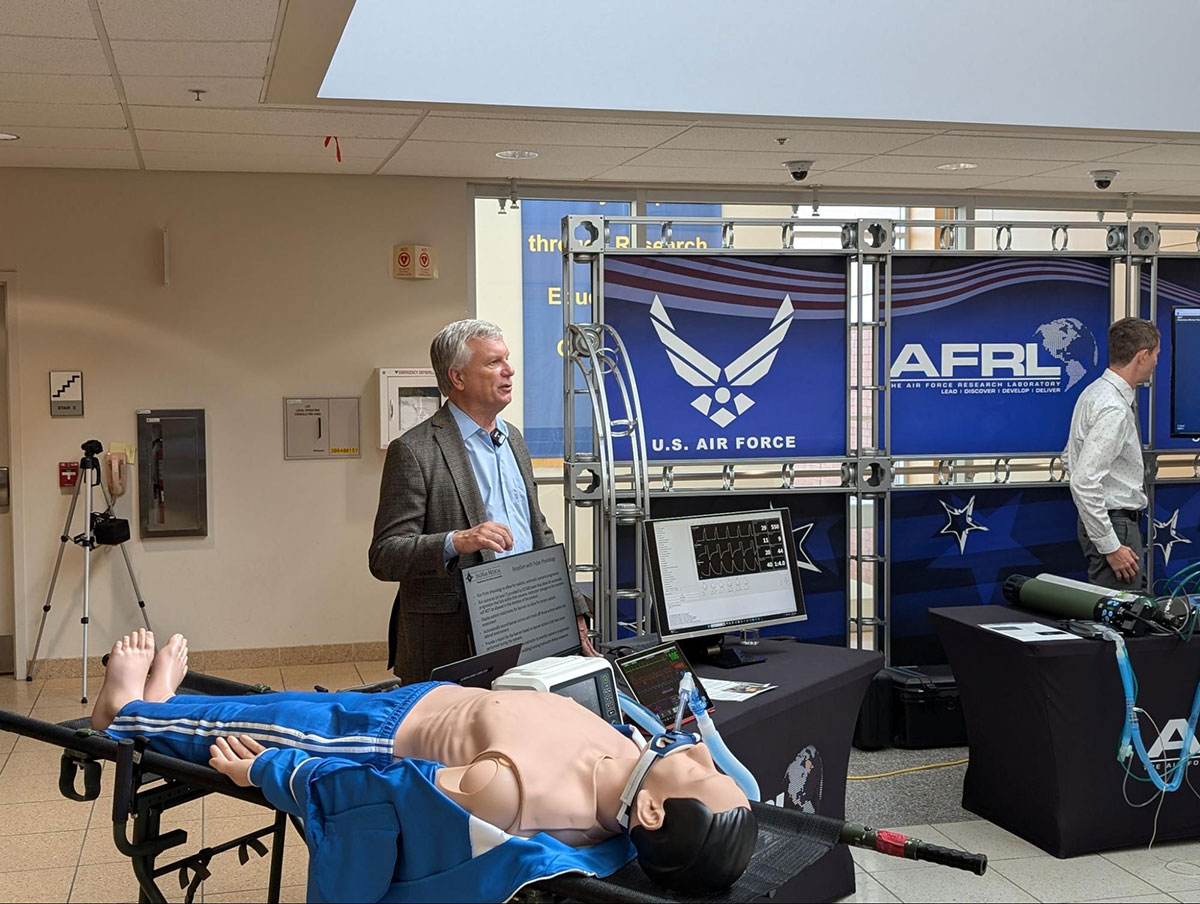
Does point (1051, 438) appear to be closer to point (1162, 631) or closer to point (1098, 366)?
point (1098, 366)

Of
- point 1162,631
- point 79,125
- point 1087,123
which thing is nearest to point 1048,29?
point 1087,123

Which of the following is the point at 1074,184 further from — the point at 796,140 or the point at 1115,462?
the point at 1115,462

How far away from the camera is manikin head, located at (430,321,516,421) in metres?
3.47

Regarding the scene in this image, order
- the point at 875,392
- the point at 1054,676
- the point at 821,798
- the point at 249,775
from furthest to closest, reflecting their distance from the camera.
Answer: the point at 875,392 → the point at 1054,676 → the point at 821,798 → the point at 249,775

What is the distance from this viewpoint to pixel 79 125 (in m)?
5.43

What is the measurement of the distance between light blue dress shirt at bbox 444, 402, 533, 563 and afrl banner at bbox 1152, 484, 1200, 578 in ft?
10.3

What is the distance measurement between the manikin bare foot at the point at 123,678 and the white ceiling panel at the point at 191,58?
2140 mm

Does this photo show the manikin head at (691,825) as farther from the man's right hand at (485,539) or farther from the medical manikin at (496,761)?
the man's right hand at (485,539)

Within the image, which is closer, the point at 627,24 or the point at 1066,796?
the point at 1066,796

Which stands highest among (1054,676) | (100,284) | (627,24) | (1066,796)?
(627,24)

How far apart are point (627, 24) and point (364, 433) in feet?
8.55

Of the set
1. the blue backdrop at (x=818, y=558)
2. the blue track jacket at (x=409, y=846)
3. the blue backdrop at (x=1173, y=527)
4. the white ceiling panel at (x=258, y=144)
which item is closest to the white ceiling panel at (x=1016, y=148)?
the blue backdrop at (x=1173, y=527)

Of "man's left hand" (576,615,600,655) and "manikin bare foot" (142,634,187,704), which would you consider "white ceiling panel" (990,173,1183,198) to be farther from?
"manikin bare foot" (142,634,187,704)

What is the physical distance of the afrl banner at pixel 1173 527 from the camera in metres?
5.39
